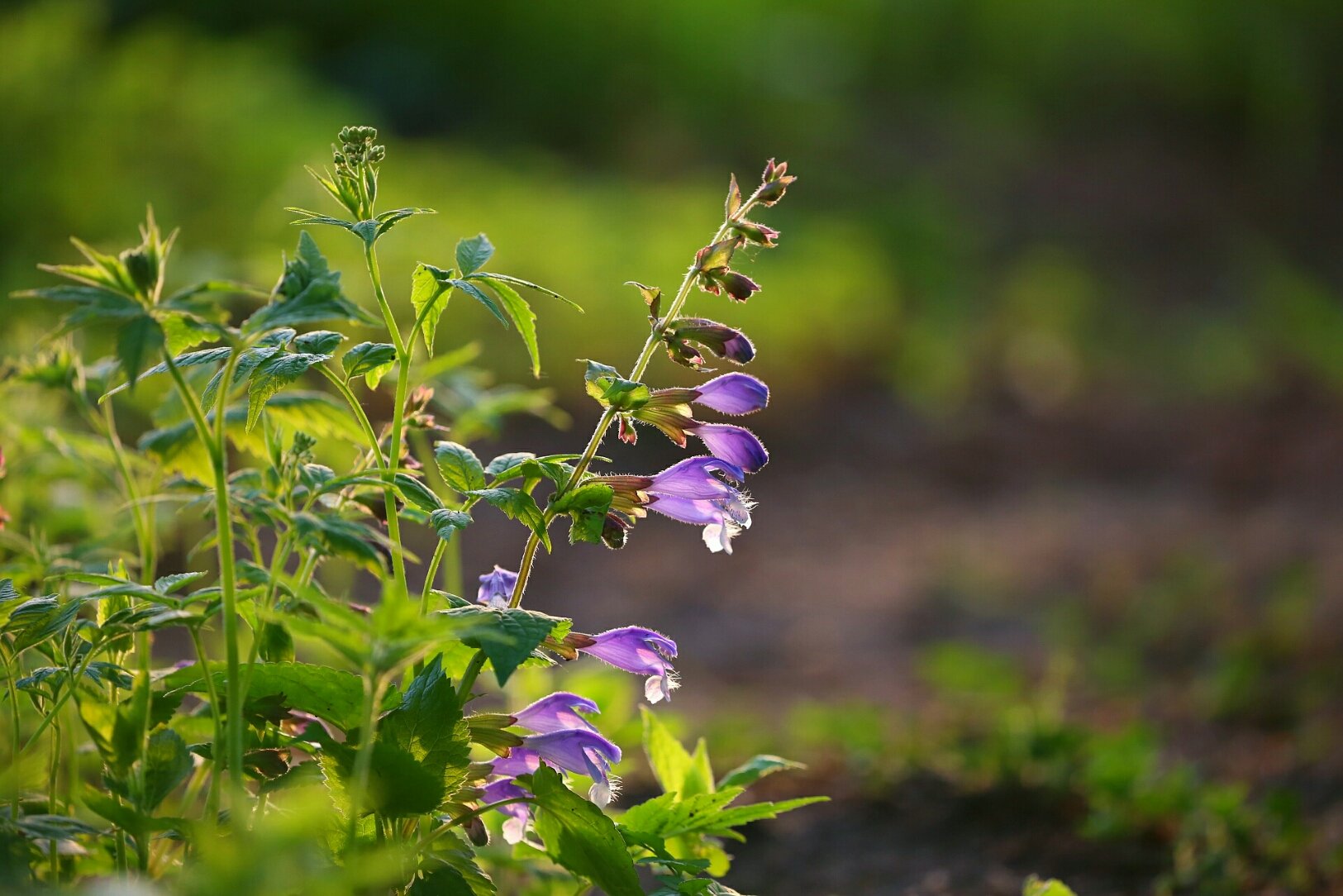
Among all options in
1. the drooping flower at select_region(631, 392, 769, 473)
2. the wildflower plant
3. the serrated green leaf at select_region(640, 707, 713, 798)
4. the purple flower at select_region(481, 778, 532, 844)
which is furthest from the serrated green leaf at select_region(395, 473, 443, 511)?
the serrated green leaf at select_region(640, 707, 713, 798)

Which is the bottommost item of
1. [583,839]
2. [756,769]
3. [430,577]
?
[583,839]

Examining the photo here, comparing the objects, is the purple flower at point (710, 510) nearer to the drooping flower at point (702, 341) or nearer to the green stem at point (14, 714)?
the drooping flower at point (702, 341)

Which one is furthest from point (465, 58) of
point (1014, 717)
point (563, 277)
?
point (1014, 717)

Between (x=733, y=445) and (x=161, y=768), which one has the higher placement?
(x=733, y=445)

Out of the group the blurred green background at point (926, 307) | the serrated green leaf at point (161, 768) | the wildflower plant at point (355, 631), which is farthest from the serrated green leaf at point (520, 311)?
the blurred green background at point (926, 307)

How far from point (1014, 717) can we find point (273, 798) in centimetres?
154


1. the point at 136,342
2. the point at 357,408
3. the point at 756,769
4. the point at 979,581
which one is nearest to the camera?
the point at 136,342

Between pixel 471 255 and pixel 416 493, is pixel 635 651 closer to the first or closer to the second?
pixel 416 493

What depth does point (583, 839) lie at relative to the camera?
1.13m

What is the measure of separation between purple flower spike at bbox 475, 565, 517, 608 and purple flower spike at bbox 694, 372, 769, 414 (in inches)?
10.6

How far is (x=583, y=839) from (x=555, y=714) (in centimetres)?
13

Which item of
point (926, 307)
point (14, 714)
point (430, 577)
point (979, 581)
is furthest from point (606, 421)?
point (926, 307)

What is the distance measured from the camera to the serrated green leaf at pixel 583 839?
1.12 meters

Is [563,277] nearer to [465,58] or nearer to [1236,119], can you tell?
[465,58]
